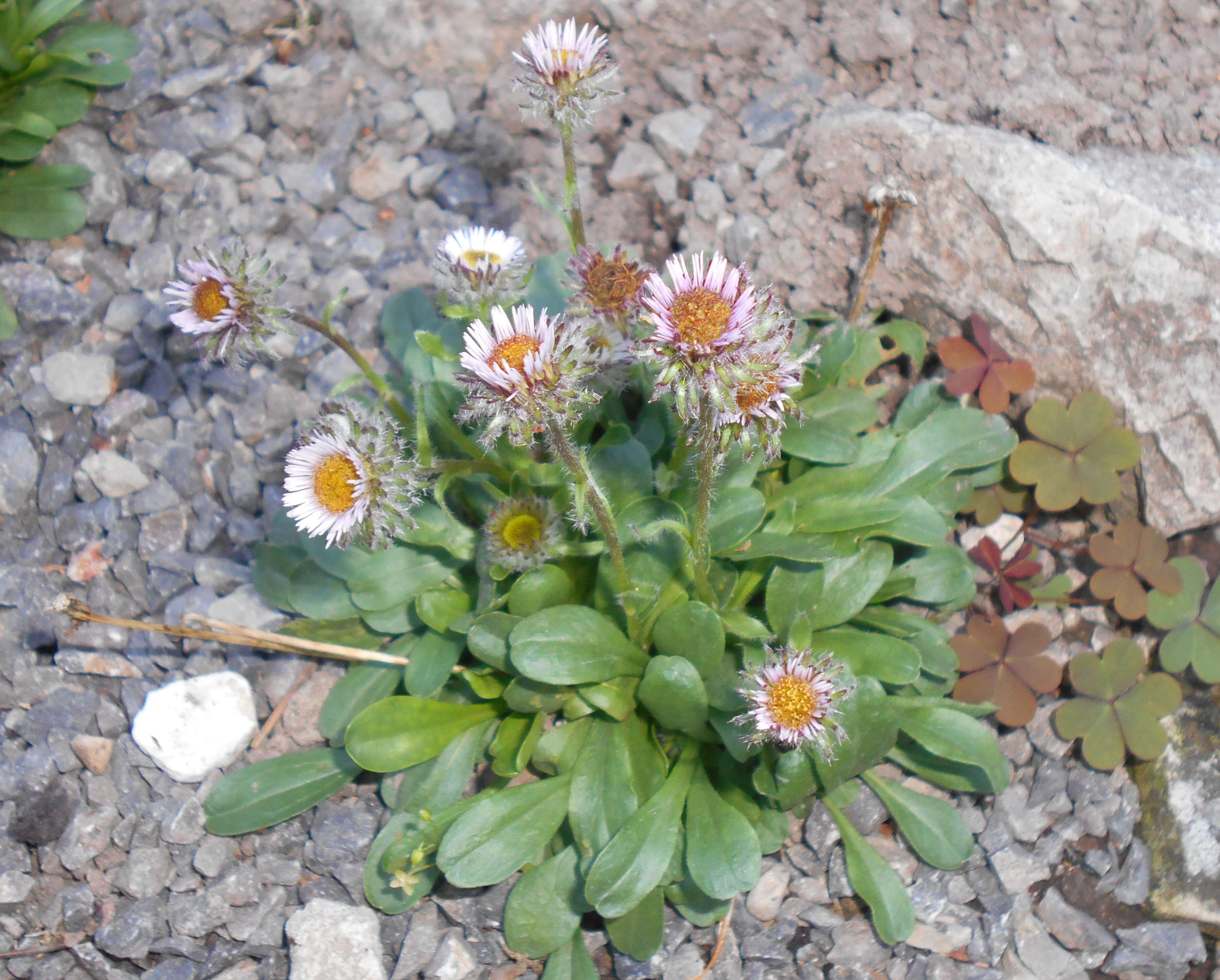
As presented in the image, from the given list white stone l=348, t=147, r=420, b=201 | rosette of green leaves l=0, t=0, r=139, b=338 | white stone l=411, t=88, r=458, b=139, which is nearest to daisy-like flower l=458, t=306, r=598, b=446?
white stone l=348, t=147, r=420, b=201

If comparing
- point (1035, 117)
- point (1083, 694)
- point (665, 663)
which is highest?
point (1035, 117)

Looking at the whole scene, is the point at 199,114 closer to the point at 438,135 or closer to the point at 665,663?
the point at 438,135

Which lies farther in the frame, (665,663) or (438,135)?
(438,135)

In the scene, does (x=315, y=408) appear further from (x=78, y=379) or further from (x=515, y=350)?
(x=515, y=350)

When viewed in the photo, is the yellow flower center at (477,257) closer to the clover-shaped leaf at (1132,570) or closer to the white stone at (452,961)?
the white stone at (452,961)

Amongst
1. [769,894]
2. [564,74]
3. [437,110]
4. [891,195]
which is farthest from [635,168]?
[769,894]

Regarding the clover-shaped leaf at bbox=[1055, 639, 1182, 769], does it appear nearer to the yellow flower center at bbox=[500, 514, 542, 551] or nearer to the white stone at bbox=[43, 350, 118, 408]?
the yellow flower center at bbox=[500, 514, 542, 551]

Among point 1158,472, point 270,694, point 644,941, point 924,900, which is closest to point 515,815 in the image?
point 644,941
